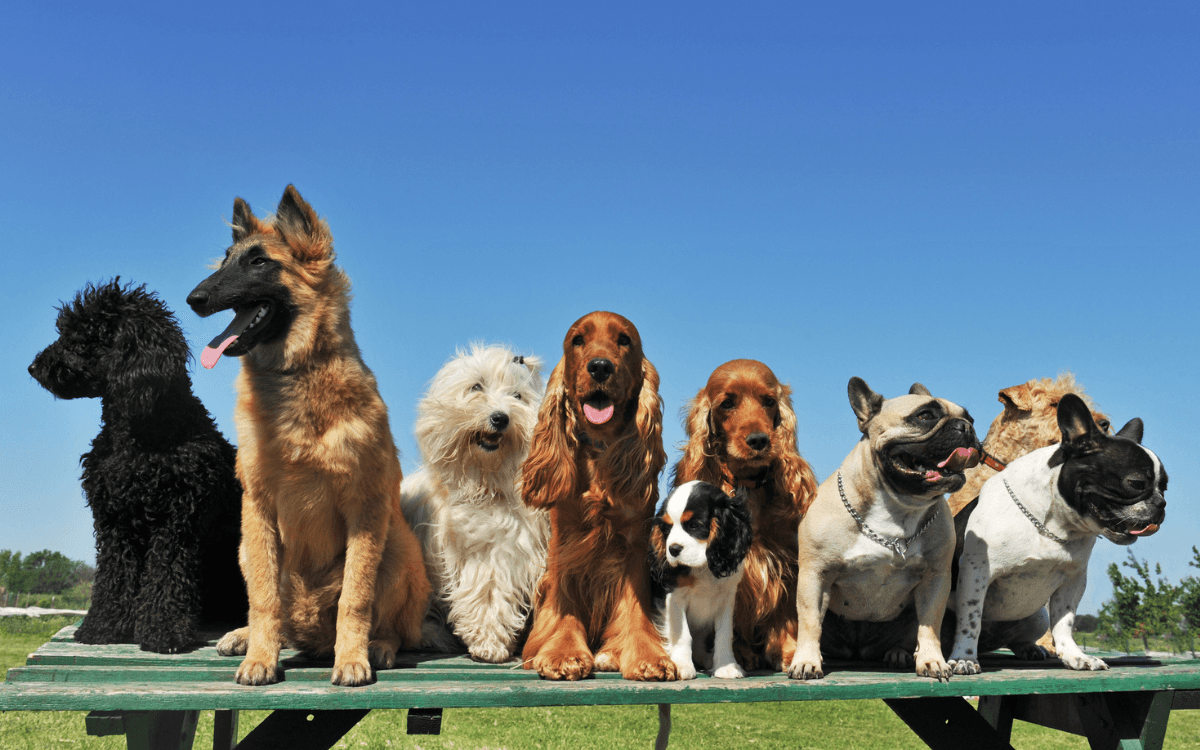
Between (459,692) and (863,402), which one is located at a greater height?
(863,402)

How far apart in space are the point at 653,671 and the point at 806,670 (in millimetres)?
657

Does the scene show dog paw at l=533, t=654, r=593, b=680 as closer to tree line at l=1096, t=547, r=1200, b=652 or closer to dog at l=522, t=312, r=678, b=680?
dog at l=522, t=312, r=678, b=680

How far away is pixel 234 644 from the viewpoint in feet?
12.3

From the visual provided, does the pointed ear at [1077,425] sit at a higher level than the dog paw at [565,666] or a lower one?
higher

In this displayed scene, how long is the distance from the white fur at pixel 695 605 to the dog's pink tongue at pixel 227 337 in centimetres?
194

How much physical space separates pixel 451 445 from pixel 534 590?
3.01 ft

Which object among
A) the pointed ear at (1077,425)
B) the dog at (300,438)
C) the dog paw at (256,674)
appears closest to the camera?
the dog paw at (256,674)

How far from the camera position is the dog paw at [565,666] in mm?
3311

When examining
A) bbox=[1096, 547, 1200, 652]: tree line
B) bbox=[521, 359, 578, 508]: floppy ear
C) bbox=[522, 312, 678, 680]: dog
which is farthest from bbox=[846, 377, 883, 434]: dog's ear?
bbox=[1096, 547, 1200, 652]: tree line

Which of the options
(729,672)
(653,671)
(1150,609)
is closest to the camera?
(653,671)

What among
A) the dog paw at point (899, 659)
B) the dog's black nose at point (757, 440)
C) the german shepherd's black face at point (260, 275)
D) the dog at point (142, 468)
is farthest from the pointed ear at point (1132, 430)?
the dog at point (142, 468)

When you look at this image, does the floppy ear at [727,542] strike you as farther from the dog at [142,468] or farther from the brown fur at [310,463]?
the dog at [142,468]

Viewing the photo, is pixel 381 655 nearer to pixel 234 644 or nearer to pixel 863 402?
pixel 234 644

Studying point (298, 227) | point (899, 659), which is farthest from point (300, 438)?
point (899, 659)
